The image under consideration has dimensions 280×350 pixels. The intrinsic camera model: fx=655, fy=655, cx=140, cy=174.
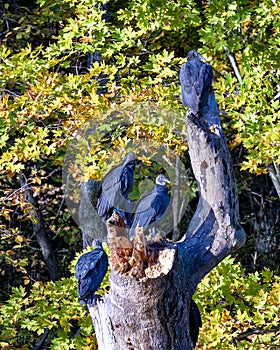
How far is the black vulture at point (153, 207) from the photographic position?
2.82 m

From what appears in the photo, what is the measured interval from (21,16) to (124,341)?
154 inches

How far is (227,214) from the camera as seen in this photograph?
264 centimetres

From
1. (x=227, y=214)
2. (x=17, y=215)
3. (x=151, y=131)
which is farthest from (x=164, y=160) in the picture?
(x=17, y=215)

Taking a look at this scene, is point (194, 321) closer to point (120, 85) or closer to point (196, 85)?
point (196, 85)

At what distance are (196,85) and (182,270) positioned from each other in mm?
754

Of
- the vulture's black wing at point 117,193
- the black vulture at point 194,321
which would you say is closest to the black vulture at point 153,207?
the vulture's black wing at point 117,193

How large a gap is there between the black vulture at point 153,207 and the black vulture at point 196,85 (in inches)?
18.6

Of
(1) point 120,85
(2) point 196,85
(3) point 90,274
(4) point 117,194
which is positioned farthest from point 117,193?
(1) point 120,85

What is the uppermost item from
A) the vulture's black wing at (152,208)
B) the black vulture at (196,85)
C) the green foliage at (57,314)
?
the black vulture at (196,85)

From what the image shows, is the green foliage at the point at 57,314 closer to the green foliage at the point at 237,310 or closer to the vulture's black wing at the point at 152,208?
the green foliage at the point at 237,310

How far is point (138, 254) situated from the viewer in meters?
2.41

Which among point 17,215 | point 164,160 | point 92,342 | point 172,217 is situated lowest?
point 17,215

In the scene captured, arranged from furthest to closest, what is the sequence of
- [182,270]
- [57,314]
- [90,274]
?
[57,314] < [90,274] < [182,270]

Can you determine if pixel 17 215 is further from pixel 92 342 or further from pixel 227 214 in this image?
pixel 227 214
